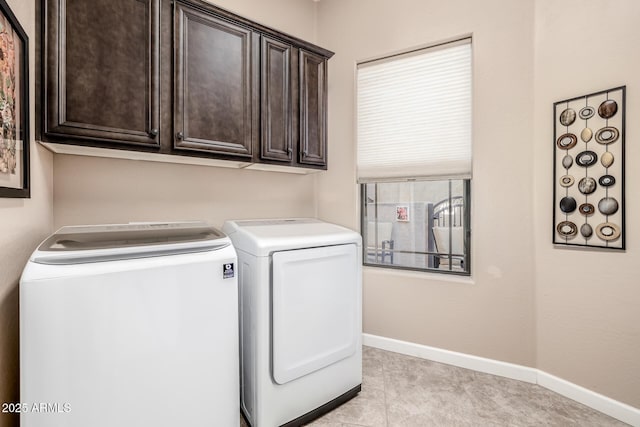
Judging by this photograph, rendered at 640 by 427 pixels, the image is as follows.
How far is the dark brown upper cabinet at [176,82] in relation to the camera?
139cm

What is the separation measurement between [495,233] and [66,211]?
2.71 m

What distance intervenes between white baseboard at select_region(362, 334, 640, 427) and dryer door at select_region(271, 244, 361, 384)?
2.61 feet

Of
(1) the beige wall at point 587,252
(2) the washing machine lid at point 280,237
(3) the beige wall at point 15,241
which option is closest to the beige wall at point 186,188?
(3) the beige wall at point 15,241

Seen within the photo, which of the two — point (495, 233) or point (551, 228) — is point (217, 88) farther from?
point (551, 228)

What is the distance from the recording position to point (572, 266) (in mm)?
1935

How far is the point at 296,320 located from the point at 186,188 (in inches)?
46.2

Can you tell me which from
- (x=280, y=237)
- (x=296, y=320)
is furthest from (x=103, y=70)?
(x=296, y=320)

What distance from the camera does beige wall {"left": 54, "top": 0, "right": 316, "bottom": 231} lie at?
175 cm

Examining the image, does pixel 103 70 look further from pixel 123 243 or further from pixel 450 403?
pixel 450 403

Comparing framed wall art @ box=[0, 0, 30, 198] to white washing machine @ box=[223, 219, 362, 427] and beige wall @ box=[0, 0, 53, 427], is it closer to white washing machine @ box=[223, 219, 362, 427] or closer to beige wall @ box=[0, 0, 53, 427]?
beige wall @ box=[0, 0, 53, 427]

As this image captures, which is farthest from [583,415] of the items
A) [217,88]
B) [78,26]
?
[78,26]

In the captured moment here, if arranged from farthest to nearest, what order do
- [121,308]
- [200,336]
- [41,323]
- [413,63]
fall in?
[413,63] < [200,336] < [121,308] < [41,323]

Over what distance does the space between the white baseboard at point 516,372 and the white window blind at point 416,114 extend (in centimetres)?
137

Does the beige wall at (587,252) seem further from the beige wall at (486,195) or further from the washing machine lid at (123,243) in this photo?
the washing machine lid at (123,243)
